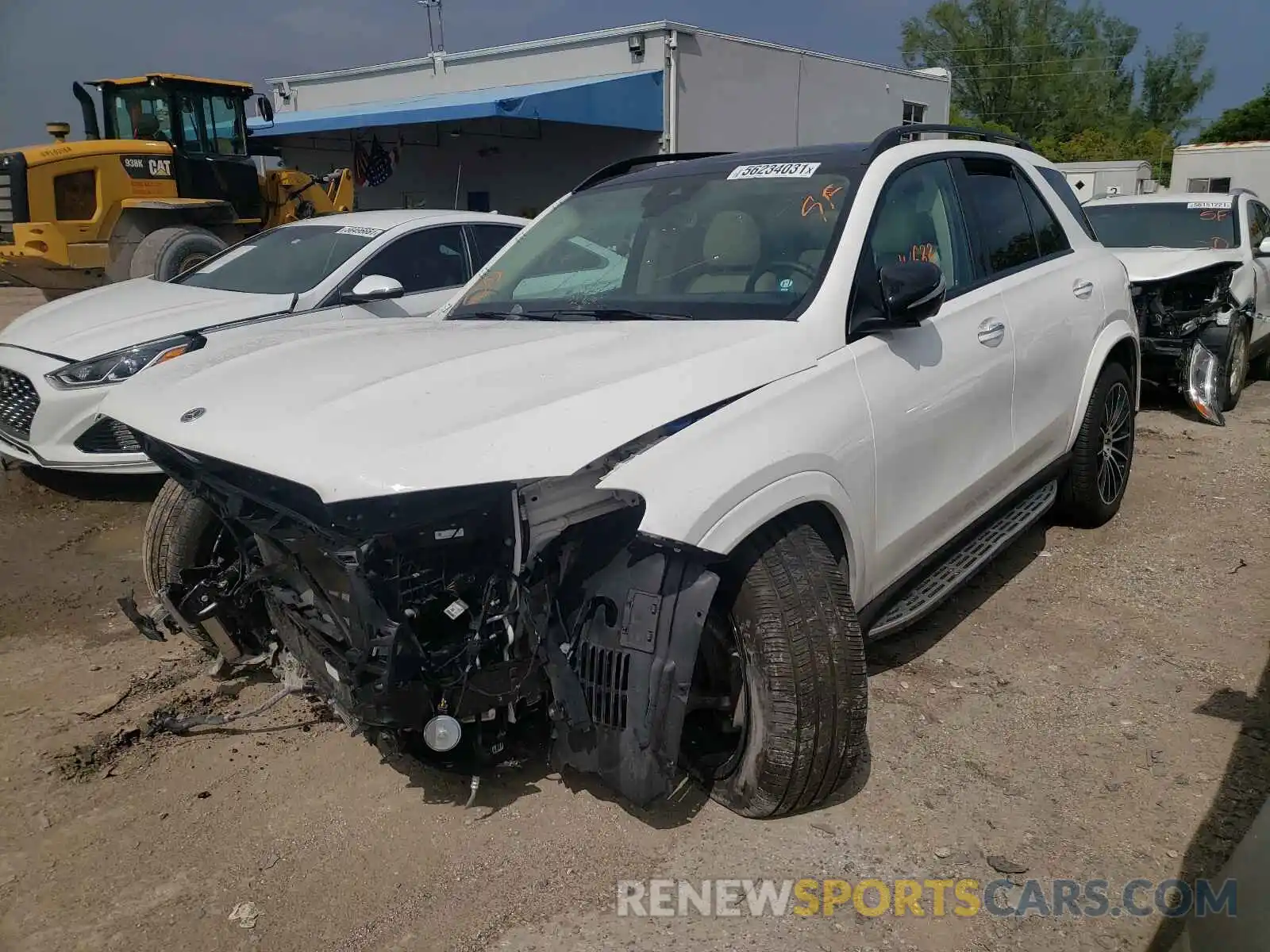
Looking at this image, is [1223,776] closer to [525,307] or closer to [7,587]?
[525,307]

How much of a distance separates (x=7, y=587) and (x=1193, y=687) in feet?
16.9

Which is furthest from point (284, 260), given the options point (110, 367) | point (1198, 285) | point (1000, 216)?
point (1198, 285)

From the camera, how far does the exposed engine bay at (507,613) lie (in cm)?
230

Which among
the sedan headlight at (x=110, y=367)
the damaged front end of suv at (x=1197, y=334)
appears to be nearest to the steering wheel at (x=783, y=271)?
the sedan headlight at (x=110, y=367)

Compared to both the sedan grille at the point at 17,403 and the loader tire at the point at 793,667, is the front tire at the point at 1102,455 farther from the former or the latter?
the sedan grille at the point at 17,403

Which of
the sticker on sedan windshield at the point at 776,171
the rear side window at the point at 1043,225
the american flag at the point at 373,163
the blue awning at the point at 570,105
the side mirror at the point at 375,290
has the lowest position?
the side mirror at the point at 375,290

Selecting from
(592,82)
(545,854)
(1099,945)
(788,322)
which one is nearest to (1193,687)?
(1099,945)

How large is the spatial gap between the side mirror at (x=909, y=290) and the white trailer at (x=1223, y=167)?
19184 mm

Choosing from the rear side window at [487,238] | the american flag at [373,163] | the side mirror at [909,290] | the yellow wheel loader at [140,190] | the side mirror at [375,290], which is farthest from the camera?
the american flag at [373,163]

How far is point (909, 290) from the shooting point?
9.72ft

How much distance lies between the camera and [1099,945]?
2307 millimetres

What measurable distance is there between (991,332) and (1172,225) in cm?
639

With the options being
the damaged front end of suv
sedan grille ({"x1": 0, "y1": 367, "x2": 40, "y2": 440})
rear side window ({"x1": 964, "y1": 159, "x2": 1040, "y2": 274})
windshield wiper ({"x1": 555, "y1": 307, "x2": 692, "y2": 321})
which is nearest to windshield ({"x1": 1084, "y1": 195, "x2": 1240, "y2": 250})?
the damaged front end of suv

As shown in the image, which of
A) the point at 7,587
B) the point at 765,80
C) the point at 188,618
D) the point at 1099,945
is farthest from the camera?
the point at 765,80
